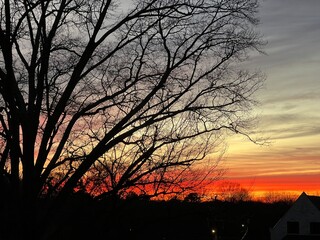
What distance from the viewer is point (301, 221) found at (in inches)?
2010

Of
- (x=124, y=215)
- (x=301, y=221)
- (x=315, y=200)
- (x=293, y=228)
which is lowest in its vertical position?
(x=124, y=215)

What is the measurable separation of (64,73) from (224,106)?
16.0 feet

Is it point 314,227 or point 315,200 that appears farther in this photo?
point 315,200

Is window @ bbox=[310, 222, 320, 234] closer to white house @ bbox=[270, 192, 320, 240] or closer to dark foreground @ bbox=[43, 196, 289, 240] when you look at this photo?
white house @ bbox=[270, 192, 320, 240]

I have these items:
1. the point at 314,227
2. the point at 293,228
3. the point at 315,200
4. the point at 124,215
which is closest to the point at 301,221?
the point at 293,228

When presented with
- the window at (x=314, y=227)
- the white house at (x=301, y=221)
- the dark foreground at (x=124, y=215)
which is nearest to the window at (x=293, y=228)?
the white house at (x=301, y=221)

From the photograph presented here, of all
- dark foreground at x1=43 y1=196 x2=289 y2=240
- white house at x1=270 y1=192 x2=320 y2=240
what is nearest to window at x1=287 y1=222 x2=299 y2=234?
white house at x1=270 y1=192 x2=320 y2=240

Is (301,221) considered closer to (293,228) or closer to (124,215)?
(293,228)

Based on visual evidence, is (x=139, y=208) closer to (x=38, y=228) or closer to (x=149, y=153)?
(x=149, y=153)

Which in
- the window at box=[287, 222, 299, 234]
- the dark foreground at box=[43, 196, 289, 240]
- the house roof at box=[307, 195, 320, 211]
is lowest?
the dark foreground at box=[43, 196, 289, 240]

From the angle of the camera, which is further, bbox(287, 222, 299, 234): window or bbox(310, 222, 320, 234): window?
bbox(287, 222, 299, 234): window

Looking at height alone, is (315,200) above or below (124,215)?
above

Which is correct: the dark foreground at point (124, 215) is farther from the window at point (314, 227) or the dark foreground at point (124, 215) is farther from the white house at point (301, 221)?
the window at point (314, 227)

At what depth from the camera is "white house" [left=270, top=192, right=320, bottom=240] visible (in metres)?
50.1
